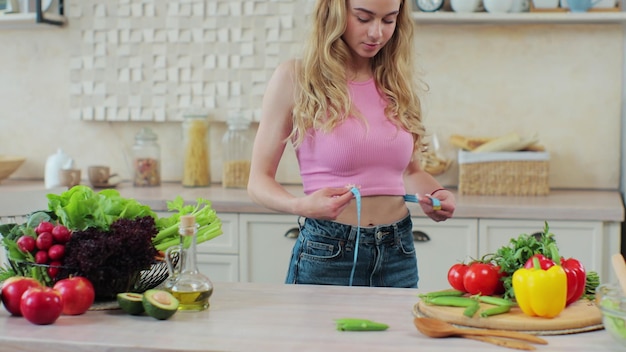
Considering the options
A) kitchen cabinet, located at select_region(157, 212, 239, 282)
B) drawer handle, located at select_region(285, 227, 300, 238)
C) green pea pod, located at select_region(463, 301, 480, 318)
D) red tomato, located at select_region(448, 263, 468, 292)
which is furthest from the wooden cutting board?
kitchen cabinet, located at select_region(157, 212, 239, 282)

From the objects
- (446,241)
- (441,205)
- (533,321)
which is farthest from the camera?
(446,241)

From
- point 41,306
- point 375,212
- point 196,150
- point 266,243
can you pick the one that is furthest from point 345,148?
point 196,150

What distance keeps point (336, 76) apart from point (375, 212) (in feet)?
1.24

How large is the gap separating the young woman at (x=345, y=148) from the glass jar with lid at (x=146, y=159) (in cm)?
172

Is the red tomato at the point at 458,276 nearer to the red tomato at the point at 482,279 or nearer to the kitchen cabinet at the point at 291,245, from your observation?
the red tomato at the point at 482,279

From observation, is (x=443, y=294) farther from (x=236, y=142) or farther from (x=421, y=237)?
(x=236, y=142)

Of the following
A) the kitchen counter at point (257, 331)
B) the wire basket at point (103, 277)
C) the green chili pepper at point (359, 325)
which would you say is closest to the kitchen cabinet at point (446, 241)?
the kitchen counter at point (257, 331)

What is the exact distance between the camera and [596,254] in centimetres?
328

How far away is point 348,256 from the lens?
231 cm

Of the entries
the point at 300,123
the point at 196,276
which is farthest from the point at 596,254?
the point at 196,276

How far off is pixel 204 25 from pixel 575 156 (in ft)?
5.78

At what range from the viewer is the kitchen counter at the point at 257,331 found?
5.31 ft

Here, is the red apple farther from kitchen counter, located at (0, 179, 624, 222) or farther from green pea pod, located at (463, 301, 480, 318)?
kitchen counter, located at (0, 179, 624, 222)

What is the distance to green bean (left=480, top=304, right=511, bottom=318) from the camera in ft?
5.70
